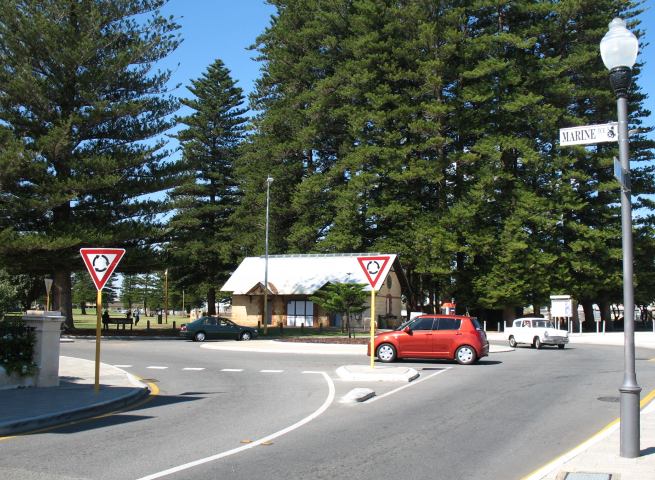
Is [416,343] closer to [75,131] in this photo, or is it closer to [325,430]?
[325,430]

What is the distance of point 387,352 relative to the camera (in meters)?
21.9

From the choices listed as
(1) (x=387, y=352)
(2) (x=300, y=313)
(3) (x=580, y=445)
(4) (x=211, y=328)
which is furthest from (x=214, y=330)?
(3) (x=580, y=445)

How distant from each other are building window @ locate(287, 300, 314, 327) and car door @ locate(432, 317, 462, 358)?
100 feet

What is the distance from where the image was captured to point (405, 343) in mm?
21719

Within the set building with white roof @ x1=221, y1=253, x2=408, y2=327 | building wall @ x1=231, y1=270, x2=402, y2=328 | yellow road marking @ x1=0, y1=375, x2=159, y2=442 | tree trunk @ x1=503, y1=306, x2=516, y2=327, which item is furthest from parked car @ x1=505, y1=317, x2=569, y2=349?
yellow road marking @ x1=0, y1=375, x2=159, y2=442

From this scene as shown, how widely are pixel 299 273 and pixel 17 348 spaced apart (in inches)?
1533

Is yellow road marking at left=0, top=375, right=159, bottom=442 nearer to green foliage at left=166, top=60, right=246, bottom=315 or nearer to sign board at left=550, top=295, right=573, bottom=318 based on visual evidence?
sign board at left=550, top=295, right=573, bottom=318

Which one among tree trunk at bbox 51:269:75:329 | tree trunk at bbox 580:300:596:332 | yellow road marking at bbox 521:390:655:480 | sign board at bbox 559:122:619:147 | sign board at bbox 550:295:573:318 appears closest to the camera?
yellow road marking at bbox 521:390:655:480

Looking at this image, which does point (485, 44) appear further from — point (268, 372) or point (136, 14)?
point (268, 372)

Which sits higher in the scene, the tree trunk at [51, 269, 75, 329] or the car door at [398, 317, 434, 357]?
the tree trunk at [51, 269, 75, 329]

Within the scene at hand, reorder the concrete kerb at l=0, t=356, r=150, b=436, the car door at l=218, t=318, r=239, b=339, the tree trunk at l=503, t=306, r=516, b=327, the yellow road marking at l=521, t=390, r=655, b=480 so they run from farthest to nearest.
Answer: the tree trunk at l=503, t=306, r=516, b=327
the car door at l=218, t=318, r=239, b=339
the concrete kerb at l=0, t=356, r=150, b=436
the yellow road marking at l=521, t=390, r=655, b=480

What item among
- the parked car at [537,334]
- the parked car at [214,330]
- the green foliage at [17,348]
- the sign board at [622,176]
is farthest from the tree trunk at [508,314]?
the sign board at [622,176]

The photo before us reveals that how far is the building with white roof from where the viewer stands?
50938 mm

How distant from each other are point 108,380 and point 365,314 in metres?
37.2
